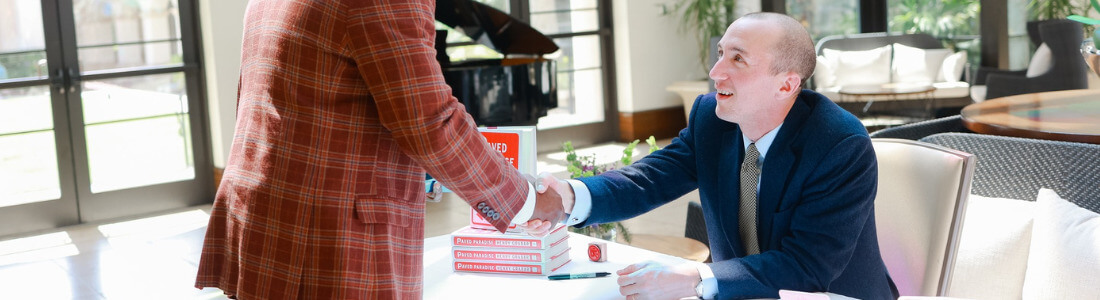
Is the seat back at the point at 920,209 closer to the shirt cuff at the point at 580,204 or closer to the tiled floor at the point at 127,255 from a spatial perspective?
the shirt cuff at the point at 580,204

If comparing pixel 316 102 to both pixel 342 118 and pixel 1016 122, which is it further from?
pixel 1016 122

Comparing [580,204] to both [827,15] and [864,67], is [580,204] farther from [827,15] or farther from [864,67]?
[827,15]

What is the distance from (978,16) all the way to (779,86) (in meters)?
7.41

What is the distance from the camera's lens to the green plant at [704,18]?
29.7ft

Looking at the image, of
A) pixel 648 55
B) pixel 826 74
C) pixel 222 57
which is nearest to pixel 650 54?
pixel 648 55

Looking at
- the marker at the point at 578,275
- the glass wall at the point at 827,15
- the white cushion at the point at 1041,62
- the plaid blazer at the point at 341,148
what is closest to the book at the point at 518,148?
the marker at the point at 578,275

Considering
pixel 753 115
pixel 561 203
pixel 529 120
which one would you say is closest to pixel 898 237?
pixel 753 115

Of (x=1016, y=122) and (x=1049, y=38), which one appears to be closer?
(x=1016, y=122)

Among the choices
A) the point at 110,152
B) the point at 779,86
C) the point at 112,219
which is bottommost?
the point at 112,219

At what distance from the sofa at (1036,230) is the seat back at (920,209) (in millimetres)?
54

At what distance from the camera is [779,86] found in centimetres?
195

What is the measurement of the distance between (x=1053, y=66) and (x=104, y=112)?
20.3ft

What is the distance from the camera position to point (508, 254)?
83.4 inches

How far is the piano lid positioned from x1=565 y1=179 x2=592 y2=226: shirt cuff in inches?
170
